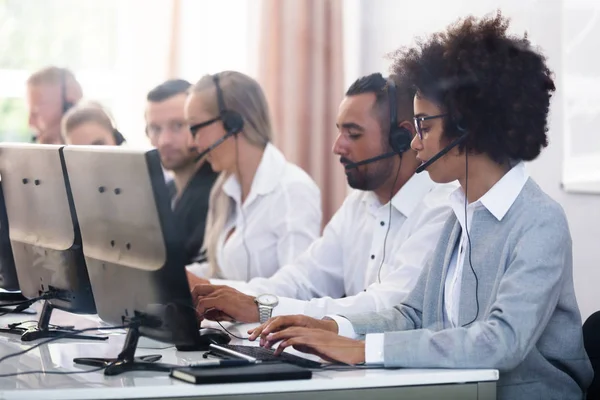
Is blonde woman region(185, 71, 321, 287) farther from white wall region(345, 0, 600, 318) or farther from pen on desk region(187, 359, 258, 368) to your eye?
pen on desk region(187, 359, 258, 368)

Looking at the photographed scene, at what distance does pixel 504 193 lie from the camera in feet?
5.08

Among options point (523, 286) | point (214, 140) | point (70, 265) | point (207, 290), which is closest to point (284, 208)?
point (214, 140)

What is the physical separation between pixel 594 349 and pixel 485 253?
243 mm

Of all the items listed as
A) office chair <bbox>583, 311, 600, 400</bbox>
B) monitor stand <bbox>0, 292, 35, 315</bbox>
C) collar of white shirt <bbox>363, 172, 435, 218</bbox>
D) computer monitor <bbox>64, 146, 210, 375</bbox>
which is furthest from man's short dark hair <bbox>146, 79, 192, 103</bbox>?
office chair <bbox>583, 311, 600, 400</bbox>

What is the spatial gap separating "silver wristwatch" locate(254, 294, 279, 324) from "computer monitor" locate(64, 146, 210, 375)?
0.37m

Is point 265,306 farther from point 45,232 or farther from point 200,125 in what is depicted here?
point 200,125

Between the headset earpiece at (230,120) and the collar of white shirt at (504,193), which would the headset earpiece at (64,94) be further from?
the collar of white shirt at (504,193)

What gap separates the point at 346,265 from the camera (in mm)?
2381

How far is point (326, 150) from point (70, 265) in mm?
2274

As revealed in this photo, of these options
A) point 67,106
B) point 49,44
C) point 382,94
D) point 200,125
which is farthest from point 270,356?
point 49,44

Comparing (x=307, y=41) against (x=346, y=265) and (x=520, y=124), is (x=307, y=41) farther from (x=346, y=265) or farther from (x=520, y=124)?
(x=520, y=124)

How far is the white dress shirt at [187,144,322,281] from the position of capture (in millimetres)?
2738

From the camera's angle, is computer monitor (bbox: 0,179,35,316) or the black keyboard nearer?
the black keyboard

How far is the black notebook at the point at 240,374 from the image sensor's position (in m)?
1.28
